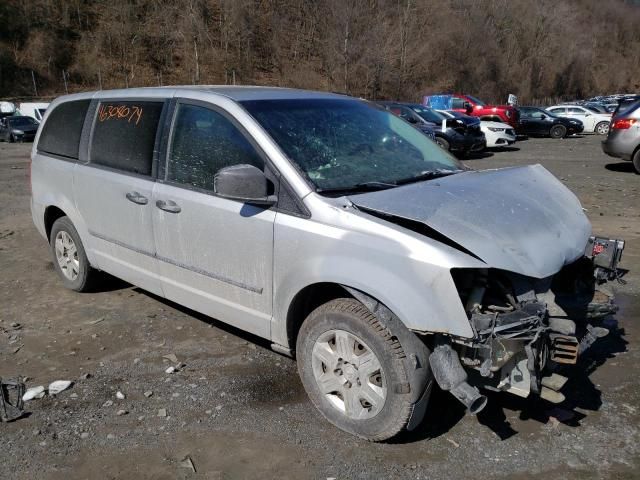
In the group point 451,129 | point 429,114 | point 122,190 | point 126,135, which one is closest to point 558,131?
point 429,114

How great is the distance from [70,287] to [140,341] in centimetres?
145

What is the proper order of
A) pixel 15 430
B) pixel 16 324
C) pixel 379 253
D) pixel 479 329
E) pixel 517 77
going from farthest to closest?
pixel 517 77 → pixel 16 324 → pixel 15 430 → pixel 379 253 → pixel 479 329

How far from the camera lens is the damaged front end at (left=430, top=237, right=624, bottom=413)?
8.83ft

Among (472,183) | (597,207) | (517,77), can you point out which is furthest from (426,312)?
(517,77)

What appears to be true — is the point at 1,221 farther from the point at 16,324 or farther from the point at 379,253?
the point at 379,253

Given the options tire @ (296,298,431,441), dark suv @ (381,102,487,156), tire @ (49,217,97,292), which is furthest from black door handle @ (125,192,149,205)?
dark suv @ (381,102,487,156)

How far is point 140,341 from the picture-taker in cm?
443

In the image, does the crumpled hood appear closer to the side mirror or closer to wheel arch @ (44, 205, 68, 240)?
the side mirror

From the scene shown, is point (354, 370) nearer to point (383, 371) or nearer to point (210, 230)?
point (383, 371)

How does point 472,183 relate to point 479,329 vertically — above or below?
above

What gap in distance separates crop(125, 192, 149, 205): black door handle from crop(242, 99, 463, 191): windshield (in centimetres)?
104

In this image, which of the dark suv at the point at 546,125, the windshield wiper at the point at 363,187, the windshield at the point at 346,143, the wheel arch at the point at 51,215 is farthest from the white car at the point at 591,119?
the windshield wiper at the point at 363,187

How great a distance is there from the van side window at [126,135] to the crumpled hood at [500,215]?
1.81 m

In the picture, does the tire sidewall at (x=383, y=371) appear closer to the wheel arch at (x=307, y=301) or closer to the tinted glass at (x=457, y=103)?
the wheel arch at (x=307, y=301)
